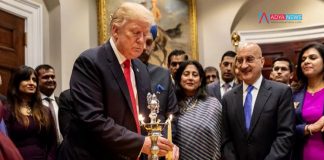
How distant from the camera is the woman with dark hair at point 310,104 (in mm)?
3371

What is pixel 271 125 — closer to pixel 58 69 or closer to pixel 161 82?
pixel 161 82

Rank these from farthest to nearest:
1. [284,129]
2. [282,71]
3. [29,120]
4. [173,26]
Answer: [173,26], [282,71], [29,120], [284,129]

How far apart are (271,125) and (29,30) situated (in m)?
3.38

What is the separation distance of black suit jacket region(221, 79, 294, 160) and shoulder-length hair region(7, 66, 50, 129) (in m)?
1.70

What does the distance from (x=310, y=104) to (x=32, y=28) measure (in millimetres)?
3483

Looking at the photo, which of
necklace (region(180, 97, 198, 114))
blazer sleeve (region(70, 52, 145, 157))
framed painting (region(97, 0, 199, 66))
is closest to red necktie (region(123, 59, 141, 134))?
blazer sleeve (region(70, 52, 145, 157))

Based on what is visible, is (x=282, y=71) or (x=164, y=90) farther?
(x=282, y=71)

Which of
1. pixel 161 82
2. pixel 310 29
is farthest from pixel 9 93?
pixel 310 29

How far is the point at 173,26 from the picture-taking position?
7.17 metres

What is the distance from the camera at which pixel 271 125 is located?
11.0 ft

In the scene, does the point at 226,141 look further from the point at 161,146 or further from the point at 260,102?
the point at 161,146

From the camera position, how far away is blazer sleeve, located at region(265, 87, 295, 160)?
321cm

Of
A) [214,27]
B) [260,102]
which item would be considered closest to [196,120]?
[260,102]

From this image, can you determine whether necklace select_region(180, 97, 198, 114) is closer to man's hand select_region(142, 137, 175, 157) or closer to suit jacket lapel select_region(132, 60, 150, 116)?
suit jacket lapel select_region(132, 60, 150, 116)
